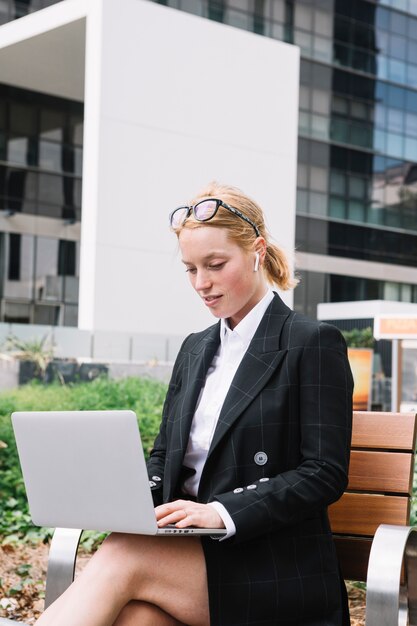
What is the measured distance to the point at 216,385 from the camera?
9.02 feet

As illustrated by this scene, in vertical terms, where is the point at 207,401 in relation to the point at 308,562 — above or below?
above

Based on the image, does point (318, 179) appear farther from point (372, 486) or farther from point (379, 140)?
point (372, 486)

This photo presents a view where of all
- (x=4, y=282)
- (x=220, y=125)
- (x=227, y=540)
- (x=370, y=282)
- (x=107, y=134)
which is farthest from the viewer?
(x=370, y=282)

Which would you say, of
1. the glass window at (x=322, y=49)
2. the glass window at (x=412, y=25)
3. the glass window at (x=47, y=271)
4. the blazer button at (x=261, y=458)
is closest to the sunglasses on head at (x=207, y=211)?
the blazer button at (x=261, y=458)

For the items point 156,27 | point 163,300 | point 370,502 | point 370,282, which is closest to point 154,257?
point 163,300

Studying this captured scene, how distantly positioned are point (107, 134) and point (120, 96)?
61cm

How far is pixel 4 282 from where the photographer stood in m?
27.2

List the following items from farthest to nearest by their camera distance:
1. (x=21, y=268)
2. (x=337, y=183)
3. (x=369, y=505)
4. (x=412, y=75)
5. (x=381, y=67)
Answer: (x=412, y=75), (x=381, y=67), (x=337, y=183), (x=21, y=268), (x=369, y=505)

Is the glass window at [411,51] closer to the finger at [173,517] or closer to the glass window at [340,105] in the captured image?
the glass window at [340,105]

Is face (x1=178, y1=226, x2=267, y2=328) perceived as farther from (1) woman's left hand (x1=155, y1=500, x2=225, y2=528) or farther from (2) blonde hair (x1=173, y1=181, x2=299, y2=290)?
(1) woman's left hand (x1=155, y1=500, x2=225, y2=528)

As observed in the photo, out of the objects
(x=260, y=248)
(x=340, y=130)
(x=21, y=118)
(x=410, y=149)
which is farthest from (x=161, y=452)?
(x=410, y=149)

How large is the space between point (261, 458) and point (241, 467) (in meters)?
0.06

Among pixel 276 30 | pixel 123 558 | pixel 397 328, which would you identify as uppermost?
pixel 276 30

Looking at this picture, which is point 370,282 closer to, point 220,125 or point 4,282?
point 4,282
